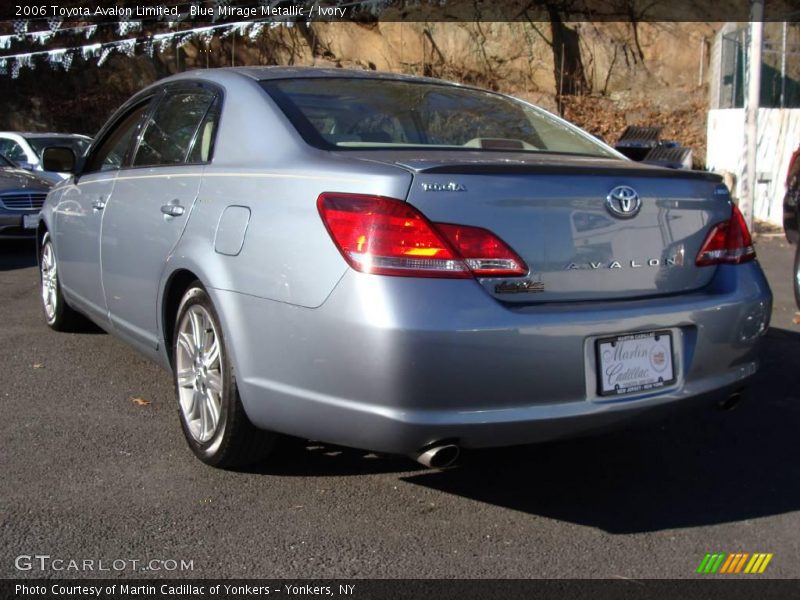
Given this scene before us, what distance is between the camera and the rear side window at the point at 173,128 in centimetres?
401

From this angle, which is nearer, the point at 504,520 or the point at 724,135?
the point at 504,520

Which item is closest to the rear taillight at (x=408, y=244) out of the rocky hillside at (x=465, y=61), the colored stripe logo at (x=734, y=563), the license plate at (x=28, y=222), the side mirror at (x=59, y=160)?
the colored stripe logo at (x=734, y=563)

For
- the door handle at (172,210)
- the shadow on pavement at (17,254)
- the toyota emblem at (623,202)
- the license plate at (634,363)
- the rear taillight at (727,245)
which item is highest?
Result: the toyota emblem at (623,202)

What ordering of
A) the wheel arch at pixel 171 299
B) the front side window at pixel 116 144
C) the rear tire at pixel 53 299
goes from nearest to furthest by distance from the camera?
1. the wheel arch at pixel 171 299
2. the front side window at pixel 116 144
3. the rear tire at pixel 53 299

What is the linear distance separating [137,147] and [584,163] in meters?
2.31

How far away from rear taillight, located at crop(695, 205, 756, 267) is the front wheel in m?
1.78

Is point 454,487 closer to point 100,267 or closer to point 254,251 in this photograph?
point 254,251

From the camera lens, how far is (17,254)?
9914mm

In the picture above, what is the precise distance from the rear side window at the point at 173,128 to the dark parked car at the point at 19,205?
556 cm

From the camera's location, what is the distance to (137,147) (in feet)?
14.7

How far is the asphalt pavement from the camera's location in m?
2.94

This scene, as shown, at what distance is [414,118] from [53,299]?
10.3ft
